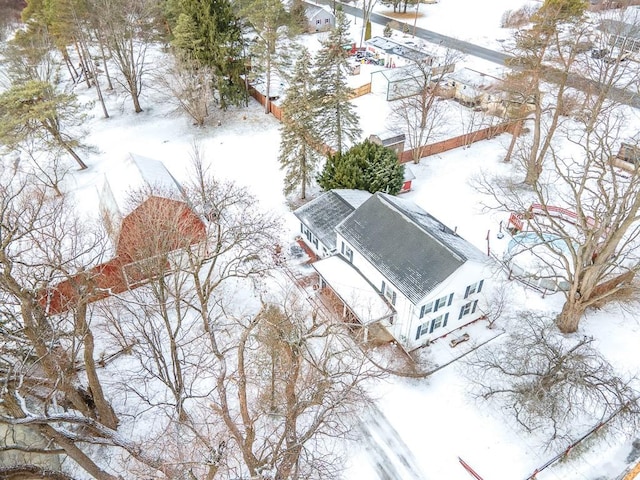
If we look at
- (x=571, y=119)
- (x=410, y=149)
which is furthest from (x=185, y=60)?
(x=571, y=119)

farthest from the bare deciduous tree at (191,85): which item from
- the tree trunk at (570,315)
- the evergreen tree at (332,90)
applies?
the tree trunk at (570,315)

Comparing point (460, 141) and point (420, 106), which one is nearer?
point (460, 141)

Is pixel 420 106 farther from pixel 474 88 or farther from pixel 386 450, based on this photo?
pixel 386 450

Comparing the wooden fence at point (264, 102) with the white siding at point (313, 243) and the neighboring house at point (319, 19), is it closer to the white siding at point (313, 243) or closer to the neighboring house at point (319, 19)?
the white siding at point (313, 243)

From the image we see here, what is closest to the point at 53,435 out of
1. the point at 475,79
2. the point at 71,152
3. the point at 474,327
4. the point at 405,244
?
the point at 405,244

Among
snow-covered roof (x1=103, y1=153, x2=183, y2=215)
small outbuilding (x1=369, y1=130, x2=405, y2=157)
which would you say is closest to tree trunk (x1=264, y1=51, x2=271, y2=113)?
small outbuilding (x1=369, y1=130, x2=405, y2=157)

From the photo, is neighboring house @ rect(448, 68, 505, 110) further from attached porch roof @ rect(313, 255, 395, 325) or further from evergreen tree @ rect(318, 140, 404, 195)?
attached porch roof @ rect(313, 255, 395, 325)
